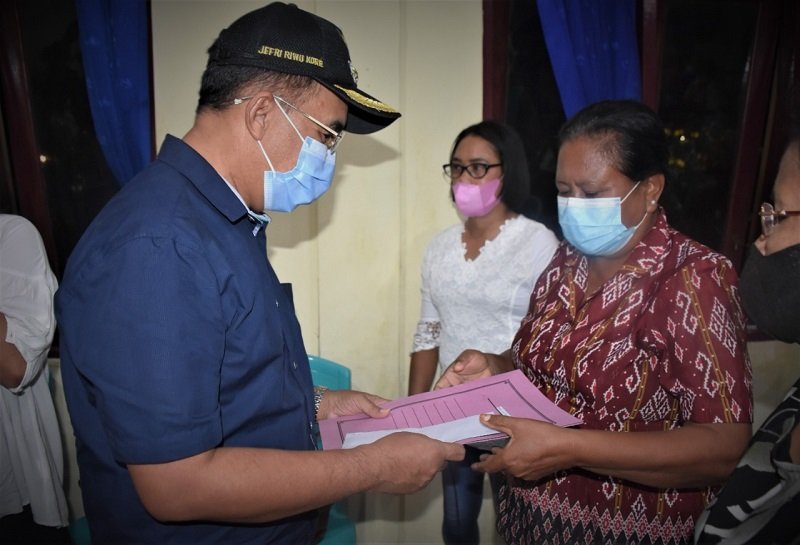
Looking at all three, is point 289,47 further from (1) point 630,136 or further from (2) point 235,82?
(1) point 630,136

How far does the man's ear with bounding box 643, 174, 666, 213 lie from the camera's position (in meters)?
1.42

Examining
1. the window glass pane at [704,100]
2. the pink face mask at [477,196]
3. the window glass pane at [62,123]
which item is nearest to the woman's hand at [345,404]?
the pink face mask at [477,196]

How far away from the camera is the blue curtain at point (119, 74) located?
2.52 metres

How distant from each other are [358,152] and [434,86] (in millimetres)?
527

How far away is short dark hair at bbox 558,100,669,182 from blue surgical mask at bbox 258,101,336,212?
0.75 m

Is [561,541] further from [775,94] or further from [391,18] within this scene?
[775,94]

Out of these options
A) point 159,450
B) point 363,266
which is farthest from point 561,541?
point 363,266

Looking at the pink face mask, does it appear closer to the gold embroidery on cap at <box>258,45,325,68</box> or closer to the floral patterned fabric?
the floral patterned fabric

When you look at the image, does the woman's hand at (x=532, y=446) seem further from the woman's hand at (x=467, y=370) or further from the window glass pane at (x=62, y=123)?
the window glass pane at (x=62, y=123)

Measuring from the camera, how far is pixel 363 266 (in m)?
2.76

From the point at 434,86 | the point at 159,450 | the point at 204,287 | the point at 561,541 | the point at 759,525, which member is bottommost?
the point at 561,541

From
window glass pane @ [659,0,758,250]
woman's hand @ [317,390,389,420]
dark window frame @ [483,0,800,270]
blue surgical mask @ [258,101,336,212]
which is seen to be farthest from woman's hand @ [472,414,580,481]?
window glass pane @ [659,0,758,250]

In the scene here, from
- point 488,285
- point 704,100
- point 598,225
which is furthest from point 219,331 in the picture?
point 704,100

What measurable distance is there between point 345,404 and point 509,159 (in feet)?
4.46
